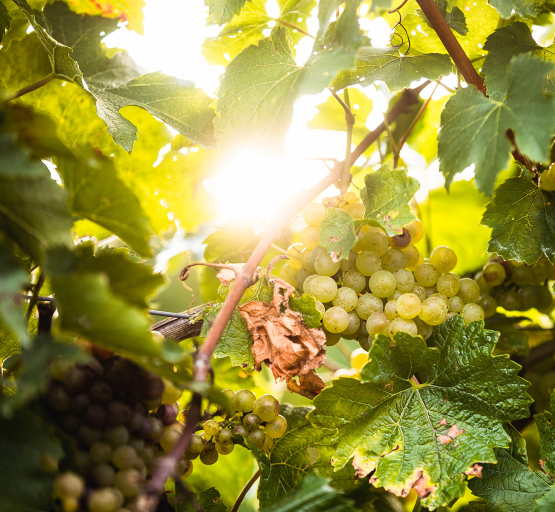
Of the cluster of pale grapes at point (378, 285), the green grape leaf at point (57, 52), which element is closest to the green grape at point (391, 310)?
the cluster of pale grapes at point (378, 285)

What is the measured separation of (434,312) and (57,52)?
638mm

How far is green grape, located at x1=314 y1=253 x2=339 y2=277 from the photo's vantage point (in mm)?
648

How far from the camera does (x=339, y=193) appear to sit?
70 centimetres

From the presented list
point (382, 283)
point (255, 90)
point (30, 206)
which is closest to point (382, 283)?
point (382, 283)

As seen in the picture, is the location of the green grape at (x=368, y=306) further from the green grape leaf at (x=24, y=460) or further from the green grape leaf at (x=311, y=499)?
the green grape leaf at (x=24, y=460)

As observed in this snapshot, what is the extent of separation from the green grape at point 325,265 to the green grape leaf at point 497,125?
0.64 feet

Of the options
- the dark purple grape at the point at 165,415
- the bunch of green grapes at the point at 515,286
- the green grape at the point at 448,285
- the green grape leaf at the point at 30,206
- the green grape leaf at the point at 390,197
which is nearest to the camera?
the green grape leaf at the point at 30,206

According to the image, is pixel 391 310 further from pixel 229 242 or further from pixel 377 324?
pixel 229 242

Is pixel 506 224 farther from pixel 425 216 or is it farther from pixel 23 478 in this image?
pixel 23 478

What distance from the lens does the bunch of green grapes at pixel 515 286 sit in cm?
80

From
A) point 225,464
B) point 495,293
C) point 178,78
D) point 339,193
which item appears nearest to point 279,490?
point 225,464

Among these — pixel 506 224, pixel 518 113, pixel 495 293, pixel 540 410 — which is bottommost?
pixel 540 410

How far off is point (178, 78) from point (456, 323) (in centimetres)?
58

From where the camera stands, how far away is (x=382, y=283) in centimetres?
64
